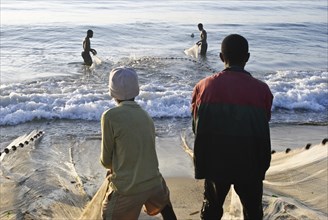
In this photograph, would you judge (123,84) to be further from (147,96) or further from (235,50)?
(147,96)

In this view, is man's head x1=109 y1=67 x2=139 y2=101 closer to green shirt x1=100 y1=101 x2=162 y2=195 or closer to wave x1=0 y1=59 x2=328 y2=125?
green shirt x1=100 y1=101 x2=162 y2=195

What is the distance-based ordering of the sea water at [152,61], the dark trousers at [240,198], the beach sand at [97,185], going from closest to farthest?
the dark trousers at [240,198] < the beach sand at [97,185] < the sea water at [152,61]

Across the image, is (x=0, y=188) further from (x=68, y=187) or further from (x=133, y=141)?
(x=133, y=141)

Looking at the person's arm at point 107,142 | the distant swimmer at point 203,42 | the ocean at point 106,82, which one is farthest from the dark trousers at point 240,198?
the distant swimmer at point 203,42

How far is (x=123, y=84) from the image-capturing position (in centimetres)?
270

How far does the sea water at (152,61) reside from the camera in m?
9.16

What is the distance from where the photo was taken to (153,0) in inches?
1817

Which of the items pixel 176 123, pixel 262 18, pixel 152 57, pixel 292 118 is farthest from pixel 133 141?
pixel 262 18

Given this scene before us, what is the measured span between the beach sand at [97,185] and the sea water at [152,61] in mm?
2009

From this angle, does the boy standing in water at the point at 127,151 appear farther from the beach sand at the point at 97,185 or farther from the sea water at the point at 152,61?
the sea water at the point at 152,61

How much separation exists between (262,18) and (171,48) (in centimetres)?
1404

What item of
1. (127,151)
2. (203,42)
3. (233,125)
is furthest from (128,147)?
(203,42)

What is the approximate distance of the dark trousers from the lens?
281 centimetres

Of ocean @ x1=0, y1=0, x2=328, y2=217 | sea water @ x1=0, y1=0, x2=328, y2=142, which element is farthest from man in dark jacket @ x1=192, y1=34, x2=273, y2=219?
sea water @ x1=0, y1=0, x2=328, y2=142
